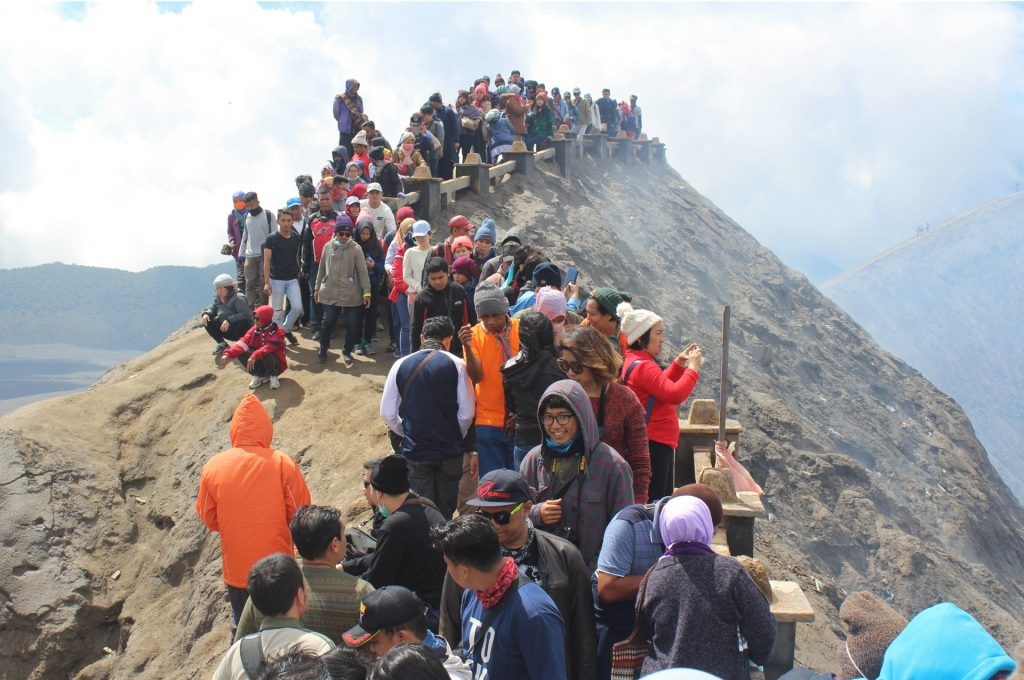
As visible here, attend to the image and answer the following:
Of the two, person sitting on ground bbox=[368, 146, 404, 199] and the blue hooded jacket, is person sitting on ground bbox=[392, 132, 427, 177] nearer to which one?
person sitting on ground bbox=[368, 146, 404, 199]

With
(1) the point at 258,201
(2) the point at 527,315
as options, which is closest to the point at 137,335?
(1) the point at 258,201

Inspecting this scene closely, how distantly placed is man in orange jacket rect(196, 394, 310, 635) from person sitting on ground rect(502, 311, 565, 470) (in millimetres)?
1455

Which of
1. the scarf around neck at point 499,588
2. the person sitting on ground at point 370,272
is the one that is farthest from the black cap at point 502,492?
the person sitting on ground at point 370,272

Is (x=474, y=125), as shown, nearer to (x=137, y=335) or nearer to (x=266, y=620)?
(x=266, y=620)

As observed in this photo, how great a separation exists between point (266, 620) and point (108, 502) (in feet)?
22.5

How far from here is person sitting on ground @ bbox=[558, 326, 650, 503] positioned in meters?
4.91

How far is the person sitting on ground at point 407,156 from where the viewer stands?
1587 cm

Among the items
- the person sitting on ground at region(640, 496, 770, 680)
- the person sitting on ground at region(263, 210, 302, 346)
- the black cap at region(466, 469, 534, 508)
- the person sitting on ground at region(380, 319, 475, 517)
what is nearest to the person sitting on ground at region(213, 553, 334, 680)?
the black cap at region(466, 469, 534, 508)

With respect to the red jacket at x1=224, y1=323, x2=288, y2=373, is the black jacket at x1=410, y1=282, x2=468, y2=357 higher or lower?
higher

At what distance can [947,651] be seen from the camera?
2.76 m

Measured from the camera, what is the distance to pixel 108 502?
31.7 feet

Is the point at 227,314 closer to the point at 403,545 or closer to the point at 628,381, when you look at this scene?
the point at 628,381

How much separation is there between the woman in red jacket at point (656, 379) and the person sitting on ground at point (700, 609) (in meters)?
2.09

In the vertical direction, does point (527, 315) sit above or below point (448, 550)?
above
